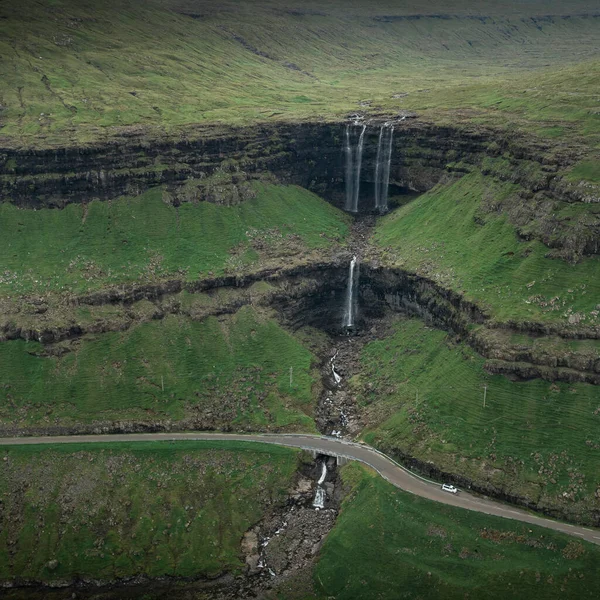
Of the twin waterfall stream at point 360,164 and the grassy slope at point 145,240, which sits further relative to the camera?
the twin waterfall stream at point 360,164

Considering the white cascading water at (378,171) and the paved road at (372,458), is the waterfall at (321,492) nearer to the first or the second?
the paved road at (372,458)

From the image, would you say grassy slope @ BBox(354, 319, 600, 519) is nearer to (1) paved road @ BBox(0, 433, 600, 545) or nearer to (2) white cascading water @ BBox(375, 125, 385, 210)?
(1) paved road @ BBox(0, 433, 600, 545)

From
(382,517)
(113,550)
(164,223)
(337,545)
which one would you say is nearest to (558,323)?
(382,517)

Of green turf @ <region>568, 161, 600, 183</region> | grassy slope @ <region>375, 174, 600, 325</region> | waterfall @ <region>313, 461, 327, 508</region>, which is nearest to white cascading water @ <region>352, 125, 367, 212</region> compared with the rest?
grassy slope @ <region>375, 174, 600, 325</region>

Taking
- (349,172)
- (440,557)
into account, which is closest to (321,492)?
(440,557)

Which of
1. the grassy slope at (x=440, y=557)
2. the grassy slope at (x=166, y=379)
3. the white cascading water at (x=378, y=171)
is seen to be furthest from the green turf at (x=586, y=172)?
the grassy slope at (x=440, y=557)

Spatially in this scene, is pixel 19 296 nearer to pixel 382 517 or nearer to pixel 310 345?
pixel 310 345
